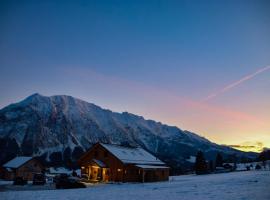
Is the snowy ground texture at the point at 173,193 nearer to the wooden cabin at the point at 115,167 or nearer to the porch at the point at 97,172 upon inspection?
the wooden cabin at the point at 115,167

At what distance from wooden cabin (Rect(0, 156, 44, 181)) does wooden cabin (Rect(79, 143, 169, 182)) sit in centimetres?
2081

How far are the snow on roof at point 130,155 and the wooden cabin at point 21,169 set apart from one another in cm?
2735

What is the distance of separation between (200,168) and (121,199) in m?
82.6

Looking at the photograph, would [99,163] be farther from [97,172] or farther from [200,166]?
[200,166]

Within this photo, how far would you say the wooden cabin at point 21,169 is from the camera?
7931 cm

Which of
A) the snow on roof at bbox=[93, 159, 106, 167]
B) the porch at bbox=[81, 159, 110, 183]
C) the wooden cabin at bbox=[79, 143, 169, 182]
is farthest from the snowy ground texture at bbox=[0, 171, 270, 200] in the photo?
the porch at bbox=[81, 159, 110, 183]

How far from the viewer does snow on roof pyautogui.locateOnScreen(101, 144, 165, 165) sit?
6431 cm

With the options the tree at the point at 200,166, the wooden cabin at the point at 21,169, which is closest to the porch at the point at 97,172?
the wooden cabin at the point at 21,169

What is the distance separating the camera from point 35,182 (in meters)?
52.9

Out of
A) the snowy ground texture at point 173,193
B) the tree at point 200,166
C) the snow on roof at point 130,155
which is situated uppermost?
the snow on roof at point 130,155

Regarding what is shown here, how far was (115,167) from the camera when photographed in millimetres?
62625

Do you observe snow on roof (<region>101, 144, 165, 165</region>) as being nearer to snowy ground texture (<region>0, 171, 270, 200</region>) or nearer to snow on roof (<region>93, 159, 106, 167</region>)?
snow on roof (<region>93, 159, 106, 167</region>)

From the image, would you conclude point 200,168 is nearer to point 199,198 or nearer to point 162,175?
point 162,175

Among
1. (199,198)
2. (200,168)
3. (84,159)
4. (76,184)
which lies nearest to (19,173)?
(84,159)
